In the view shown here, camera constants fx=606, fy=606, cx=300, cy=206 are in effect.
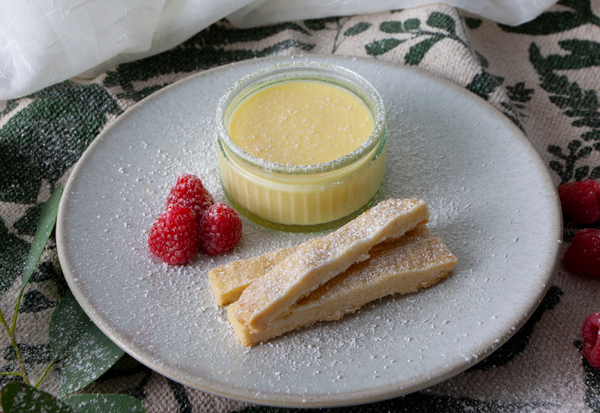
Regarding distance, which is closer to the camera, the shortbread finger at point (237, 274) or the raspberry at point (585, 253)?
the shortbread finger at point (237, 274)

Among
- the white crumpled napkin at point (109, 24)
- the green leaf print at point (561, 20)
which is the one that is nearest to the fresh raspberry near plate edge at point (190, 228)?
the white crumpled napkin at point (109, 24)

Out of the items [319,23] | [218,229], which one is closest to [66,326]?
[218,229]

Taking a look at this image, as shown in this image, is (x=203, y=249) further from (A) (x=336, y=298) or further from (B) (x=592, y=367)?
(B) (x=592, y=367)

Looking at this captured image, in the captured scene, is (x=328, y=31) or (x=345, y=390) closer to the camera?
(x=345, y=390)

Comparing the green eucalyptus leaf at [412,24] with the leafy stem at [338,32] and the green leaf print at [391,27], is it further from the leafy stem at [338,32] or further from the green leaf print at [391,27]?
the leafy stem at [338,32]

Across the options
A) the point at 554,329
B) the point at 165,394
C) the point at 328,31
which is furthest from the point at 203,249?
the point at 328,31

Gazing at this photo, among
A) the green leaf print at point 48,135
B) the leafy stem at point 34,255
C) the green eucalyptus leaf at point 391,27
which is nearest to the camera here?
the leafy stem at point 34,255

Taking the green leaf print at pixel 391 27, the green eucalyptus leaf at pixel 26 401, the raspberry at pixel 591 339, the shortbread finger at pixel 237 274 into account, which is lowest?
the raspberry at pixel 591 339
